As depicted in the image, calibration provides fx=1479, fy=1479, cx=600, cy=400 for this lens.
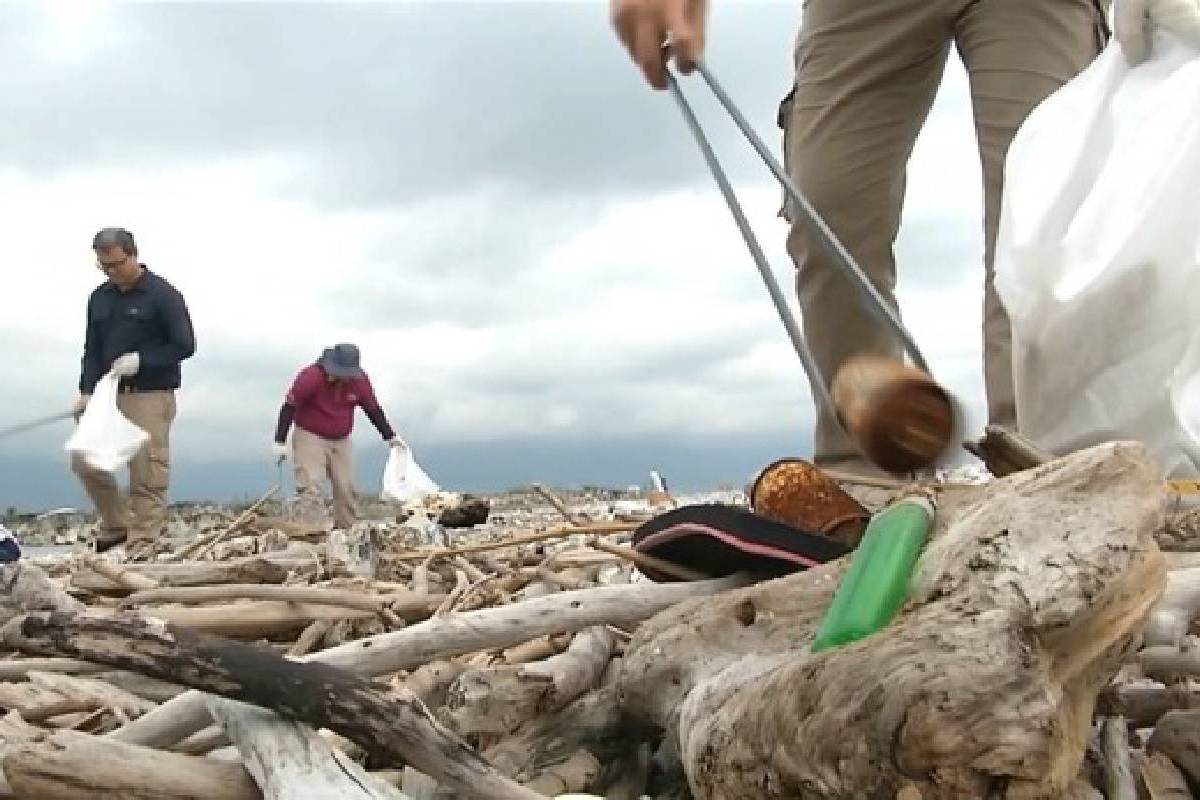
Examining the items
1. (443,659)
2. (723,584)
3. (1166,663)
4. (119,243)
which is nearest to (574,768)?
(443,659)

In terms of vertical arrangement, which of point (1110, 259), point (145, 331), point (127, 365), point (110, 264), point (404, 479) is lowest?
point (404, 479)

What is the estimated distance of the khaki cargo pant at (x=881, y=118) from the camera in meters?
2.94

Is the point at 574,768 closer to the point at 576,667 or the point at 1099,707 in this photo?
the point at 576,667

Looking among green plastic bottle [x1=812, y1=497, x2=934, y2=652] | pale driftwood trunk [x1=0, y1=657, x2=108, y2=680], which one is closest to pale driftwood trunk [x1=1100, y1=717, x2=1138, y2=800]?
green plastic bottle [x1=812, y1=497, x2=934, y2=652]

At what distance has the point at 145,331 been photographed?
8.76 metres

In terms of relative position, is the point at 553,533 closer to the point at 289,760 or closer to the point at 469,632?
the point at 469,632

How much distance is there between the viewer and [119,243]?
873 cm

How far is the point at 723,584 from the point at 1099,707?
17.6 inches

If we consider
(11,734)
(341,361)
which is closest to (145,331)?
(341,361)

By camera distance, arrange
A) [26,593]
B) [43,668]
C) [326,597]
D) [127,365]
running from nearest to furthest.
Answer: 1. [26,593]
2. [43,668]
3. [326,597]
4. [127,365]

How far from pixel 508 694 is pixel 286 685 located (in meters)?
0.25

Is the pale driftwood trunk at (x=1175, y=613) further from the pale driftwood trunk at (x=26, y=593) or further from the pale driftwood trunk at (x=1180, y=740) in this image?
the pale driftwood trunk at (x=26, y=593)

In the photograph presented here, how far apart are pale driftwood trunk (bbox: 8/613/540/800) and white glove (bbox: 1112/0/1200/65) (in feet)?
5.57

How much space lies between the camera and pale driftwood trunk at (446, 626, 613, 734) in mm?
1326
